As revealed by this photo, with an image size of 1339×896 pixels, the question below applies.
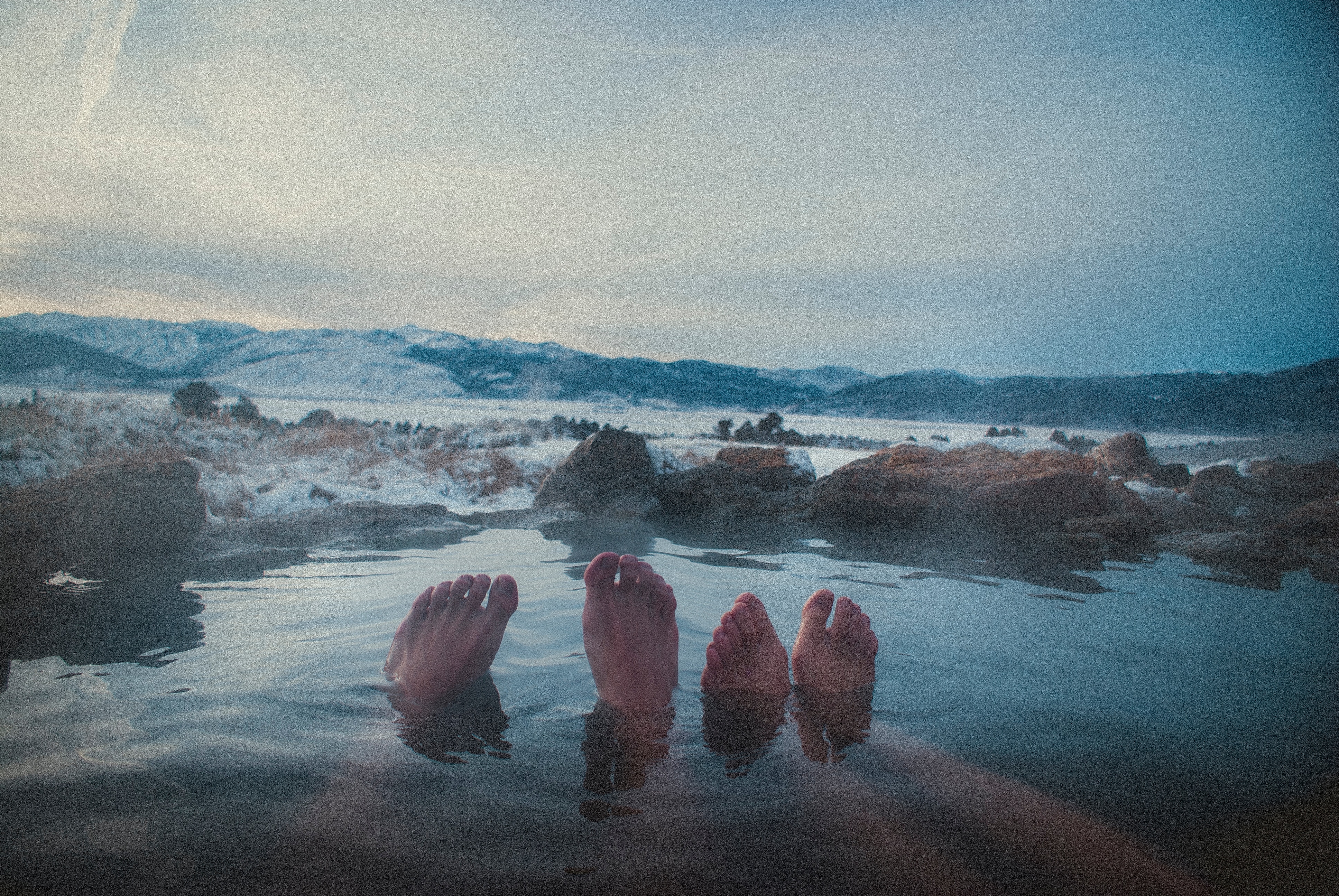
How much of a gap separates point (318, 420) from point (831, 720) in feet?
31.5

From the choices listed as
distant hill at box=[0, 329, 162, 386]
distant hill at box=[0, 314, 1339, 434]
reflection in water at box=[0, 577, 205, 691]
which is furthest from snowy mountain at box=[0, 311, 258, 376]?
reflection in water at box=[0, 577, 205, 691]

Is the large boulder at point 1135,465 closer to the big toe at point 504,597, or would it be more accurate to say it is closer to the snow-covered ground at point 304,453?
the snow-covered ground at point 304,453

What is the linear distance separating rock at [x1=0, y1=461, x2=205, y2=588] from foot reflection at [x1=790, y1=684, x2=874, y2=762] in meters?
2.75

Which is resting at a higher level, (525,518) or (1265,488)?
(1265,488)

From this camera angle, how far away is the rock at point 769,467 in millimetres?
5238

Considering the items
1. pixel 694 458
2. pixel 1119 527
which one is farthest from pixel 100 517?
pixel 1119 527

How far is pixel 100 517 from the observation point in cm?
266

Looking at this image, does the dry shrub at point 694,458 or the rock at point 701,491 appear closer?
the rock at point 701,491

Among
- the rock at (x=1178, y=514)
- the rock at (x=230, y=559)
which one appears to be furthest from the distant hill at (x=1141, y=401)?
the rock at (x=230, y=559)

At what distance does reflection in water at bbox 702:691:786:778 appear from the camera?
1.28m

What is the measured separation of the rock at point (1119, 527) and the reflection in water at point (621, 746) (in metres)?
3.40

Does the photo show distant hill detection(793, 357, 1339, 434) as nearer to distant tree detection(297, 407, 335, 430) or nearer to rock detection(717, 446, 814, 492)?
rock detection(717, 446, 814, 492)

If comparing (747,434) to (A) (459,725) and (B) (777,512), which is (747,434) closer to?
(B) (777,512)

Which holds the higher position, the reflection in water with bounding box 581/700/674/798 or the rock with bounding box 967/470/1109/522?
the rock with bounding box 967/470/1109/522
